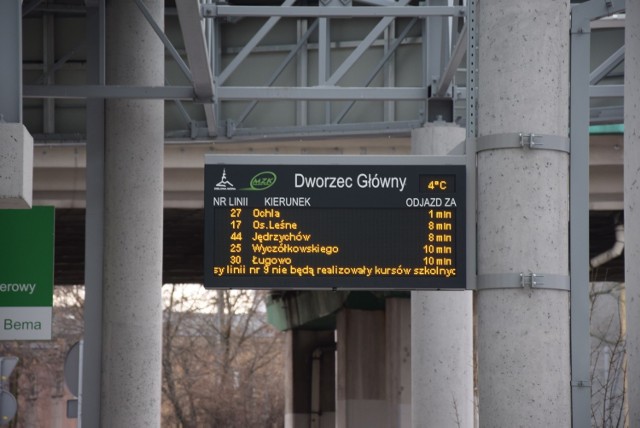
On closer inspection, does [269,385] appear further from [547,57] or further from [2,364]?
[547,57]

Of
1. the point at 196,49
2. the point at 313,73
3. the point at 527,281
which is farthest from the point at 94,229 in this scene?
the point at 527,281

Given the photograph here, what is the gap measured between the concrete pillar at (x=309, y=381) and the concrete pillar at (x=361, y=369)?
5.35 m

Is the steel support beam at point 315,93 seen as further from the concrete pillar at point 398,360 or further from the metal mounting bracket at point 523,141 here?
the concrete pillar at point 398,360

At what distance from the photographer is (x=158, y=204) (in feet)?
74.2

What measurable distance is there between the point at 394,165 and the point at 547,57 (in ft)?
4.69

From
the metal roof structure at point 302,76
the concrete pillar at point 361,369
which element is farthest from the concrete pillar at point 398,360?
the metal roof structure at point 302,76

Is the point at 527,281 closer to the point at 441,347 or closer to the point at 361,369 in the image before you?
the point at 441,347

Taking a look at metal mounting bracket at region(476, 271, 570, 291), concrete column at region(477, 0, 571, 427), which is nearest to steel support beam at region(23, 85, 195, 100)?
concrete column at region(477, 0, 571, 427)

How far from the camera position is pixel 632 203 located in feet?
43.8

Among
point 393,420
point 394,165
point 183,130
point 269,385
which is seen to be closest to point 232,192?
point 394,165

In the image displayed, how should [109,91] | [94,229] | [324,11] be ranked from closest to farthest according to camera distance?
[109,91]
[324,11]
[94,229]

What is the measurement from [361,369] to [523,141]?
3064 cm

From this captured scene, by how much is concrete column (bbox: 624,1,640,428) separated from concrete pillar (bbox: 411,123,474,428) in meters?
9.71

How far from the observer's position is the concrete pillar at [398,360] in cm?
3888
